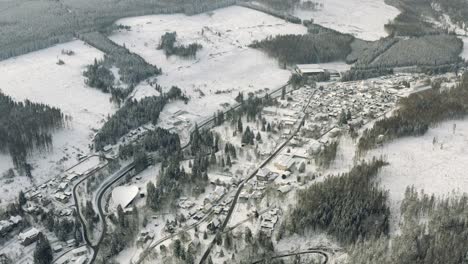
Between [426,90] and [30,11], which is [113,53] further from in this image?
[426,90]

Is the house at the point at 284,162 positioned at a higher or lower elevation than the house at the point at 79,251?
higher

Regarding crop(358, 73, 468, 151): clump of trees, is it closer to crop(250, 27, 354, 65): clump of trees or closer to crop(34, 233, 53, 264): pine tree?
crop(250, 27, 354, 65): clump of trees

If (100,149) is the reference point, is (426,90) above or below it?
above

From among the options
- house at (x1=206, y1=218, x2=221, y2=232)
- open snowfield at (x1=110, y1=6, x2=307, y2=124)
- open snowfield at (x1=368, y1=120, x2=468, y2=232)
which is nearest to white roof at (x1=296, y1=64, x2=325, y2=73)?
open snowfield at (x1=110, y1=6, x2=307, y2=124)

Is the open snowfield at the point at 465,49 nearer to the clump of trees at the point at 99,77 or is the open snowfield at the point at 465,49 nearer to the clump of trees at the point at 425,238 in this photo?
the clump of trees at the point at 425,238

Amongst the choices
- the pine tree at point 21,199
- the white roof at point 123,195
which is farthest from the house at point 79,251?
the pine tree at point 21,199

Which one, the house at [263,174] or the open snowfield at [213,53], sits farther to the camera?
the open snowfield at [213,53]

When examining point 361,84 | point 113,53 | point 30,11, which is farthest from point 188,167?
point 30,11

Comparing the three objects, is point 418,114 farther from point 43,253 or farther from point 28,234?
point 28,234
